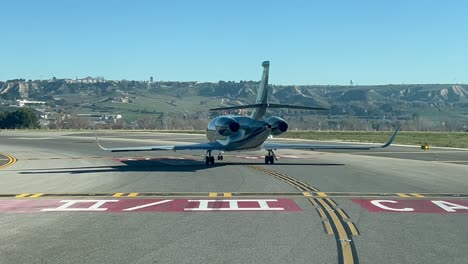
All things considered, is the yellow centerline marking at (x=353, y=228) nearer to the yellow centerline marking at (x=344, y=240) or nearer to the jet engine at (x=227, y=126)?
the yellow centerline marking at (x=344, y=240)

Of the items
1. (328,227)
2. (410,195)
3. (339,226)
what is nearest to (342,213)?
(339,226)

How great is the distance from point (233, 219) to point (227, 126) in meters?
18.6

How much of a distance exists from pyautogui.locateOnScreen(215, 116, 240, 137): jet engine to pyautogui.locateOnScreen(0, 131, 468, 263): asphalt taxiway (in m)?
6.18

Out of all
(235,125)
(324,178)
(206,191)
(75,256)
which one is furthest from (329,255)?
(235,125)

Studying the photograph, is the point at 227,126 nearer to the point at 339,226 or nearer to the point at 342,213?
the point at 342,213

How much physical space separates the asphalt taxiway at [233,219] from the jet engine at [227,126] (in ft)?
20.3

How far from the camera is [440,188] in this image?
22.4m

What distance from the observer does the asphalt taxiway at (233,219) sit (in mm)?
10773

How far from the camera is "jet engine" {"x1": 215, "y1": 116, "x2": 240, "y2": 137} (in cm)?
3291

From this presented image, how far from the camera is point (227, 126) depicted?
3300 cm

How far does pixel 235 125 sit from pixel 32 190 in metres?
14.1

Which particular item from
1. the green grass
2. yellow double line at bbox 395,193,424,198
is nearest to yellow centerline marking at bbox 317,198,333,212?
yellow double line at bbox 395,193,424,198

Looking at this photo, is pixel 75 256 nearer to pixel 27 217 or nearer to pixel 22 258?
pixel 22 258

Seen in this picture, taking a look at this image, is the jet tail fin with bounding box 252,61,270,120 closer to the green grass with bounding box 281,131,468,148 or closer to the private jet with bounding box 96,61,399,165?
the private jet with bounding box 96,61,399,165
